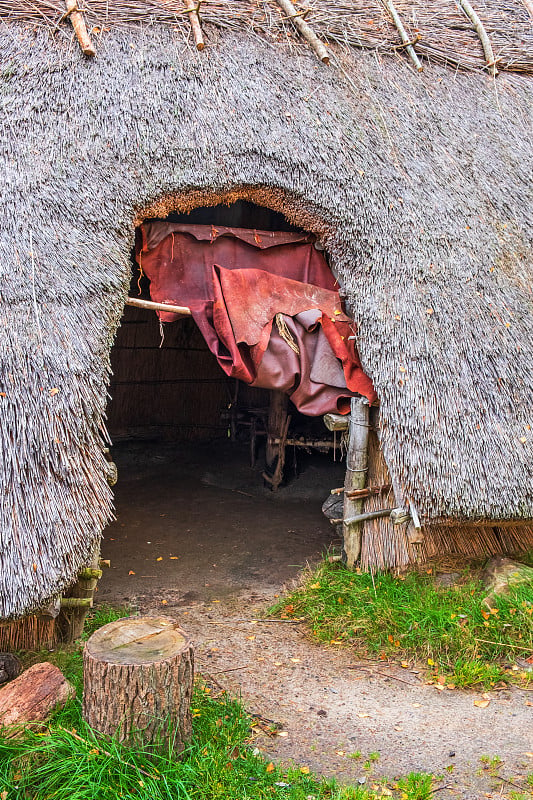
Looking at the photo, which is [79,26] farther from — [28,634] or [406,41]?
[28,634]

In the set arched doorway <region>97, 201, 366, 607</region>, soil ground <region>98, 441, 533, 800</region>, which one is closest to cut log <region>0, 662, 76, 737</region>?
soil ground <region>98, 441, 533, 800</region>

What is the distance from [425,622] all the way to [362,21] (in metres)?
5.68

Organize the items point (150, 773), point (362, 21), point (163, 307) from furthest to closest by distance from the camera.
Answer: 1. point (362, 21)
2. point (163, 307)
3. point (150, 773)

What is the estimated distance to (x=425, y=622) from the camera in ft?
14.9

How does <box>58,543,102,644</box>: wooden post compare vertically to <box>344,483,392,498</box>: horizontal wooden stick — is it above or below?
below

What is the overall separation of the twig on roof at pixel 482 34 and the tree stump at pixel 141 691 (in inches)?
251

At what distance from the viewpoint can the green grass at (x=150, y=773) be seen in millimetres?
2965

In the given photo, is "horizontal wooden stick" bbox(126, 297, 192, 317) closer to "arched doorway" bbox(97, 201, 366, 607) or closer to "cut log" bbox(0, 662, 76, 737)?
"arched doorway" bbox(97, 201, 366, 607)

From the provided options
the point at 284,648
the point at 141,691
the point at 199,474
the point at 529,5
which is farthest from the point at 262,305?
the point at 529,5

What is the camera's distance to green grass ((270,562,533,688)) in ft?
14.2

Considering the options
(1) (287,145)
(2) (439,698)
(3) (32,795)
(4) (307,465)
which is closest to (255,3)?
(1) (287,145)

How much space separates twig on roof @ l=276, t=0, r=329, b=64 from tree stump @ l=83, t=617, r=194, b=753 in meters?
5.22

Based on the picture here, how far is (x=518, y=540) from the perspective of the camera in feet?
17.3

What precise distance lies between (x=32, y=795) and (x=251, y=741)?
1122 millimetres
